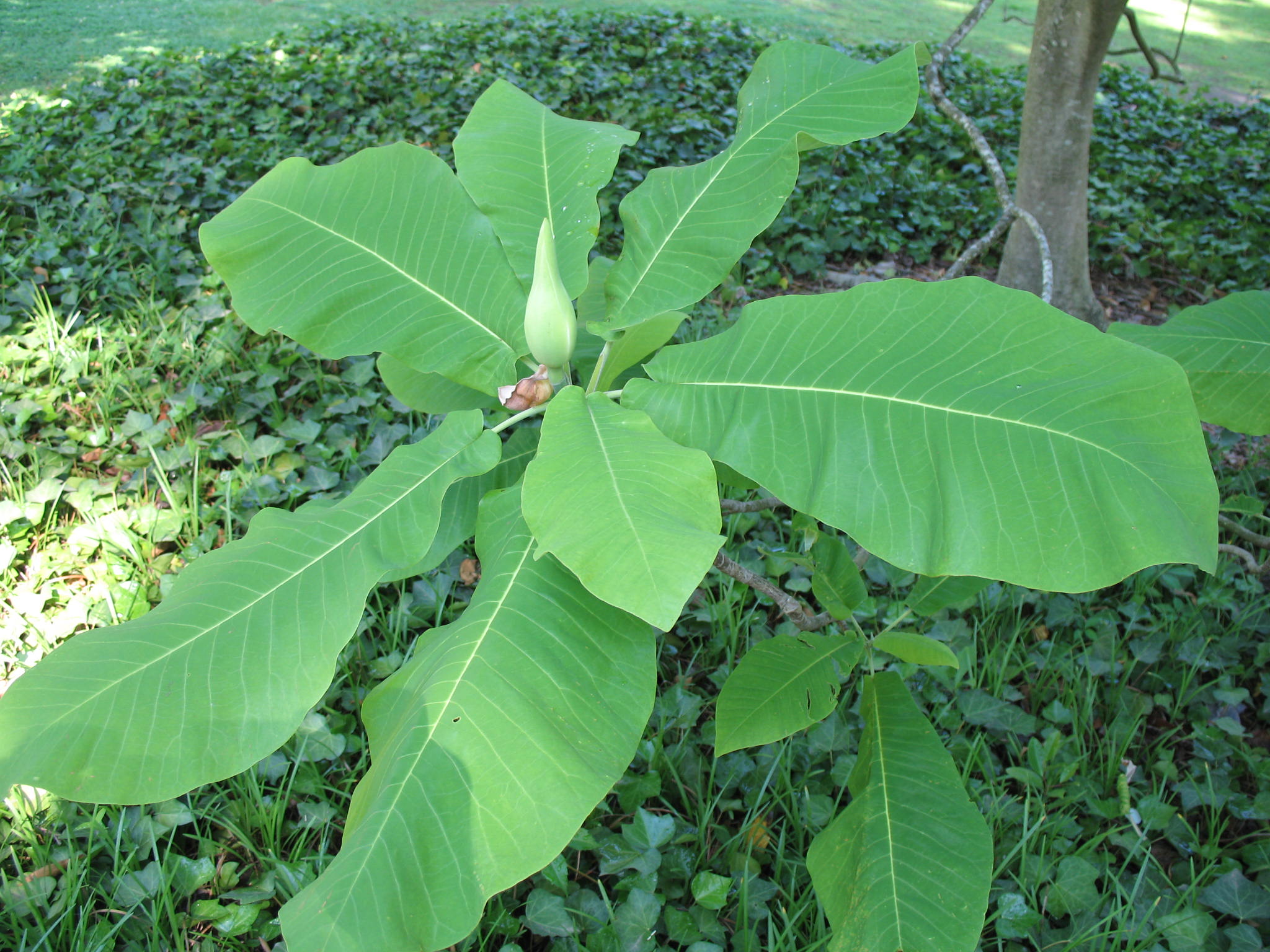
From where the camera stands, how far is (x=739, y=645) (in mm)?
1864

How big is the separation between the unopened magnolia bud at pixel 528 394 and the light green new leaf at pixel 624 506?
10 cm

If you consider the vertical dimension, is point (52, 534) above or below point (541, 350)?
below

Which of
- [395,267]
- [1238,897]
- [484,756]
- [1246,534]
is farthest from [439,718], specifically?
[1246,534]

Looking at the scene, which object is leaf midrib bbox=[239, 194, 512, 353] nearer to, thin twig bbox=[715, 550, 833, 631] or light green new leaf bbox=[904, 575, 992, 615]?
thin twig bbox=[715, 550, 833, 631]

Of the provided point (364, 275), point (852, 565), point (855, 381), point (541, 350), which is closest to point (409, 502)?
point (541, 350)

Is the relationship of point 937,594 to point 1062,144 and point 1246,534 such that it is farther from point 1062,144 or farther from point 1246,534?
point 1062,144

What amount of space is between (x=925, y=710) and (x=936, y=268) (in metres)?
2.42

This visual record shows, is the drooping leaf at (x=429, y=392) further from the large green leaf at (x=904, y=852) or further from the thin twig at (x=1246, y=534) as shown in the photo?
the thin twig at (x=1246, y=534)

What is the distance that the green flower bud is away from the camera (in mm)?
925

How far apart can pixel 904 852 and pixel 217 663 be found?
85 centimetres

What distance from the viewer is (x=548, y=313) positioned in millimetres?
947

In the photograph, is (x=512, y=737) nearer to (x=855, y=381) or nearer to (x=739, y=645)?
(x=855, y=381)

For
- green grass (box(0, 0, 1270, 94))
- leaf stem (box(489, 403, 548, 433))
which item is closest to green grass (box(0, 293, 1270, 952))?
leaf stem (box(489, 403, 548, 433))

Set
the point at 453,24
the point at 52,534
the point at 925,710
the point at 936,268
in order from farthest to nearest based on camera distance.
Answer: the point at 453,24 → the point at 936,268 → the point at 52,534 → the point at 925,710
